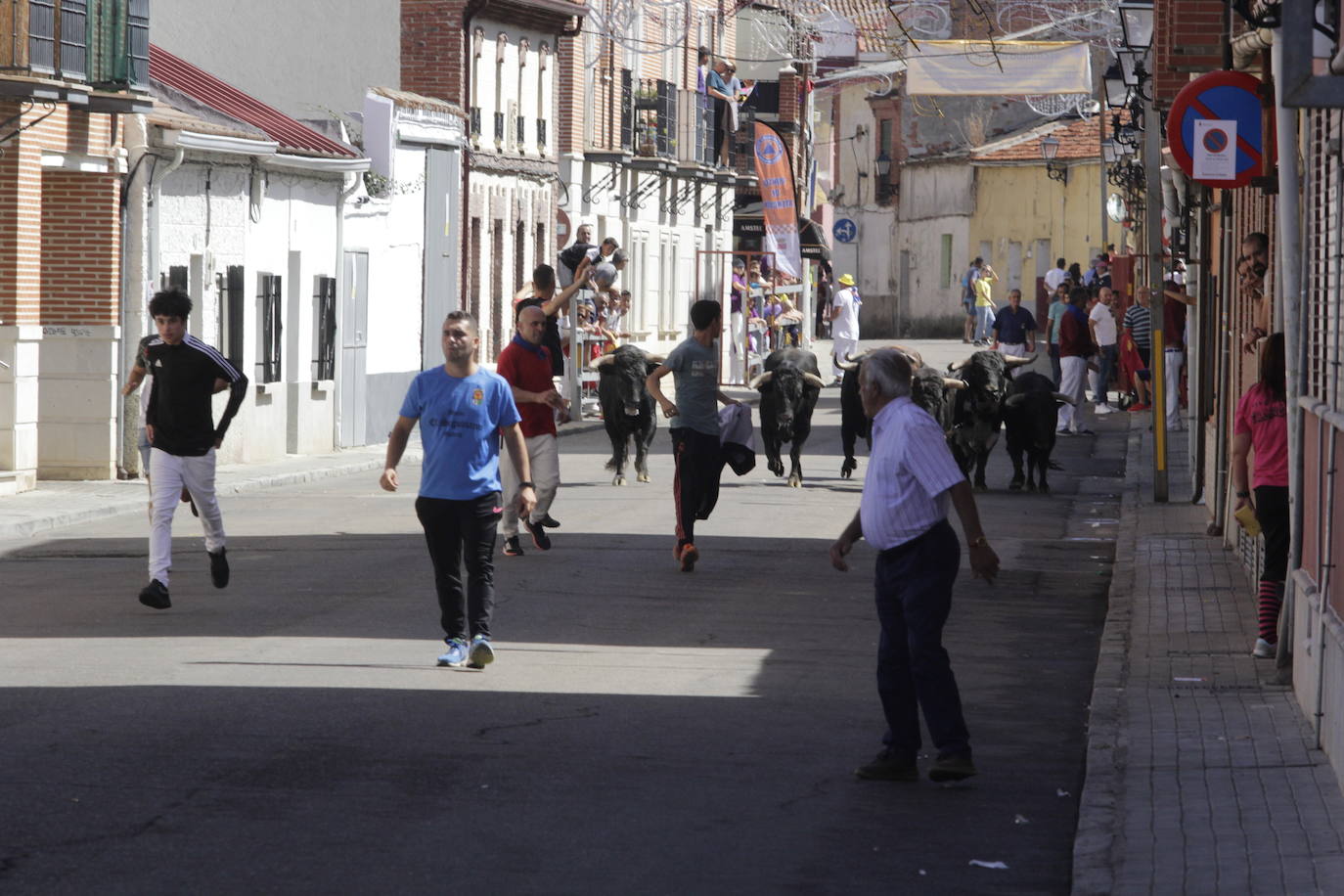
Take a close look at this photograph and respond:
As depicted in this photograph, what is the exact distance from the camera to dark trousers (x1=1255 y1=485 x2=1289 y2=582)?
1141 centimetres

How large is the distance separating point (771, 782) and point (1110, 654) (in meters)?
3.72

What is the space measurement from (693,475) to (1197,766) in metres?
7.54

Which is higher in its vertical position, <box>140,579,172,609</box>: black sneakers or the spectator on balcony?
the spectator on balcony

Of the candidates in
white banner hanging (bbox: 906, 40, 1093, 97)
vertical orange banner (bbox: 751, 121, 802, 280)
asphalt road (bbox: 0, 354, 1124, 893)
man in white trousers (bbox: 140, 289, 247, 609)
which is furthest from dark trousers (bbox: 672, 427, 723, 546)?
vertical orange banner (bbox: 751, 121, 802, 280)

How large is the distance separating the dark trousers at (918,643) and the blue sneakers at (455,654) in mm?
3096

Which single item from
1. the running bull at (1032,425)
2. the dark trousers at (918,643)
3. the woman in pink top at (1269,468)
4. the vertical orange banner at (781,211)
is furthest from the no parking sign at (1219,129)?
the vertical orange banner at (781,211)

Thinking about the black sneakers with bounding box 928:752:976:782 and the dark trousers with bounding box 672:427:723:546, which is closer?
the black sneakers with bounding box 928:752:976:782

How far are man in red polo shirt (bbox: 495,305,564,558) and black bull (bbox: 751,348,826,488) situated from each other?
6.84 meters

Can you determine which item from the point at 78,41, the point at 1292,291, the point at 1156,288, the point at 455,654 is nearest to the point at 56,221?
the point at 78,41

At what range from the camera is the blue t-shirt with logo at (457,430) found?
37.2 ft

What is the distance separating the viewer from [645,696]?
1070cm

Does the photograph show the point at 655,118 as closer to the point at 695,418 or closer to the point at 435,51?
the point at 435,51

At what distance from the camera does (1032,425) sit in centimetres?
2352

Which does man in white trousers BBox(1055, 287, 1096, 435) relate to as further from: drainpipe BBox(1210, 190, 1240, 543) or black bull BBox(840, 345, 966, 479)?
drainpipe BBox(1210, 190, 1240, 543)
